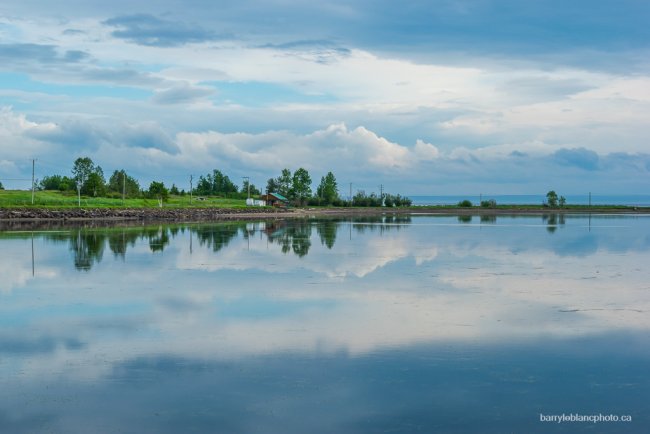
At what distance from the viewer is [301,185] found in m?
105

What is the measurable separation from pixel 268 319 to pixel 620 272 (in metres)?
13.9

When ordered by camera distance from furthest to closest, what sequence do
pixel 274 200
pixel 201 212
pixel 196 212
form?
pixel 274 200 < pixel 201 212 < pixel 196 212

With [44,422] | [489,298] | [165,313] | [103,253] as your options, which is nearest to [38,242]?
[103,253]

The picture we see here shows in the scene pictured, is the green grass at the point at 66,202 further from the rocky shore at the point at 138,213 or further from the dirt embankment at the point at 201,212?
the dirt embankment at the point at 201,212

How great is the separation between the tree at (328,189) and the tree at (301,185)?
3.48m

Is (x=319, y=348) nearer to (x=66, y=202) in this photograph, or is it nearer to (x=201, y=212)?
(x=66, y=202)

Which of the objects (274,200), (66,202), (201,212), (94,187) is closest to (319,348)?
(66,202)

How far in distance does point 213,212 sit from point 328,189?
33276 mm

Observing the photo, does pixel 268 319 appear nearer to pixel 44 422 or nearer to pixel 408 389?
pixel 408 389

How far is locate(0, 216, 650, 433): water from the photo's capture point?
8227 millimetres

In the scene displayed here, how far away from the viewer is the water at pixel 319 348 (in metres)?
8.23

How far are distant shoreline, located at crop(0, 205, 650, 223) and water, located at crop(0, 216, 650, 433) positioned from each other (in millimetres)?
40727

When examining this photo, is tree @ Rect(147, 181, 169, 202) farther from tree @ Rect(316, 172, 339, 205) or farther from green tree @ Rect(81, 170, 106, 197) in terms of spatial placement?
tree @ Rect(316, 172, 339, 205)

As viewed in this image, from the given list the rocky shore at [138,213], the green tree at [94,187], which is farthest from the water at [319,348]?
the green tree at [94,187]
